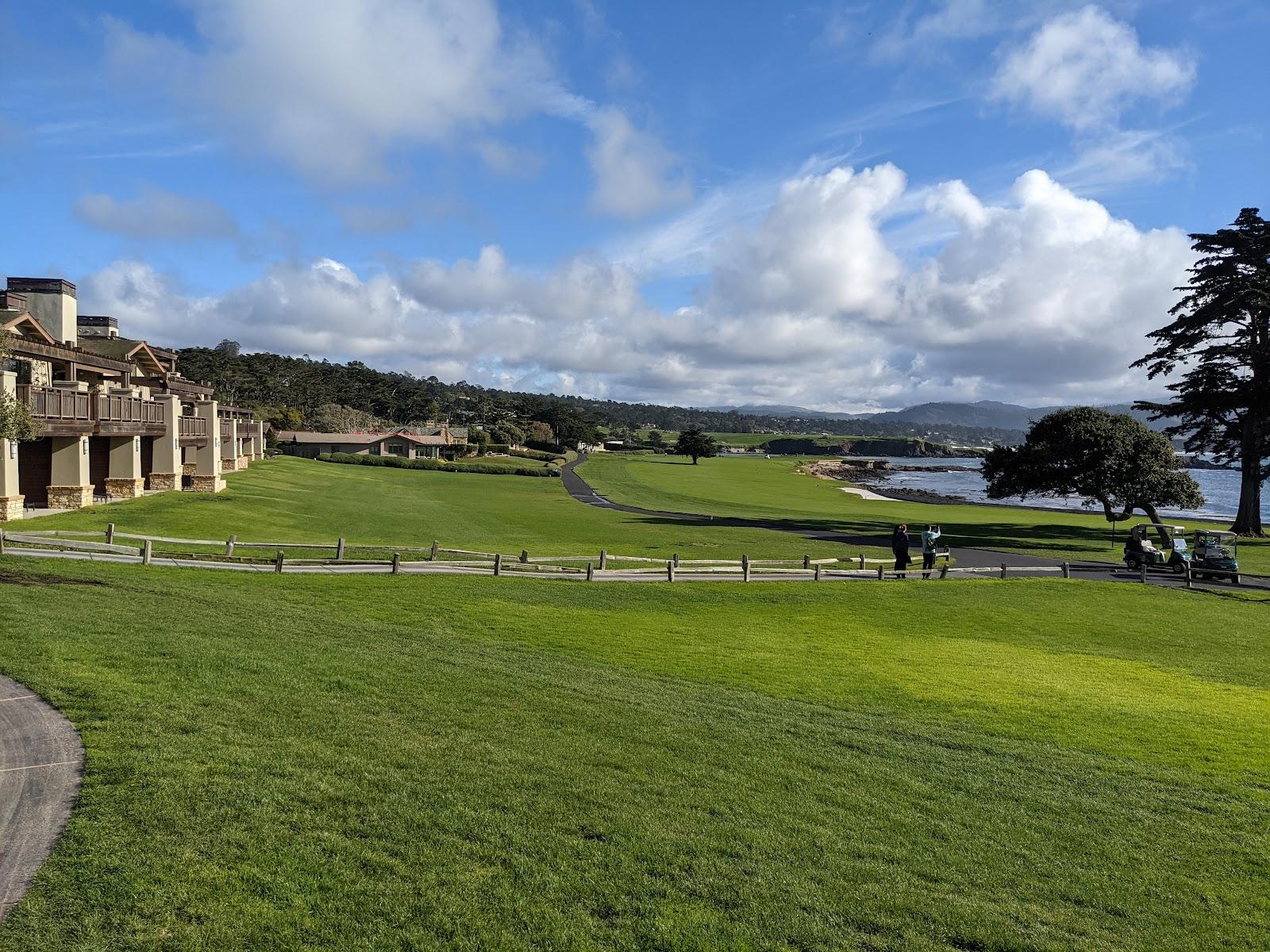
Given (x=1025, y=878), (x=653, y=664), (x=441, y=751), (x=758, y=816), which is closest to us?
(x=1025, y=878)

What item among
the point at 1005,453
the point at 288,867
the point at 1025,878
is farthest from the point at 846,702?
the point at 1005,453

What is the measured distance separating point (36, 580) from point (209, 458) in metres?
36.0

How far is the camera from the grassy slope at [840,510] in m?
50.5

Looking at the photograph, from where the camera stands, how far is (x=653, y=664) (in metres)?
17.7

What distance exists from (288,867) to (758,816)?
4918 mm

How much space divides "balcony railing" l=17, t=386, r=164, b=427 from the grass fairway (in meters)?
18.3

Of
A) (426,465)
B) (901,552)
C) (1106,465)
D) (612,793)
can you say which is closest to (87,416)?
(901,552)

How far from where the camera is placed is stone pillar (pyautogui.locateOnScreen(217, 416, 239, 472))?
7188 centimetres

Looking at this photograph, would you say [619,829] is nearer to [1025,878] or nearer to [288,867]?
[288,867]

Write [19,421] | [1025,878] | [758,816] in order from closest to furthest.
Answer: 1. [1025,878]
2. [758,816]
3. [19,421]

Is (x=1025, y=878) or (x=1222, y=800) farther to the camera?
(x=1222, y=800)

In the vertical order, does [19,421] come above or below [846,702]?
above

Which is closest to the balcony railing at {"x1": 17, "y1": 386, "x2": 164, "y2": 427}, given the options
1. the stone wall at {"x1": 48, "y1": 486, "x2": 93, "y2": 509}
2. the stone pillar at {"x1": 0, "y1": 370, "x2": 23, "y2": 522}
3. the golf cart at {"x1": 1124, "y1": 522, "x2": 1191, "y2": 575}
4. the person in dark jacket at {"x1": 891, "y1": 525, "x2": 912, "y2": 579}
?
the stone pillar at {"x1": 0, "y1": 370, "x2": 23, "y2": 522}

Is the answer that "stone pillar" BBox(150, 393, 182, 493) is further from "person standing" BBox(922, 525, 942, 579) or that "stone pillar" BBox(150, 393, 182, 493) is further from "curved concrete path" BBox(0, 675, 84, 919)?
"person standing" BBox(922, 525, 942, 579)
